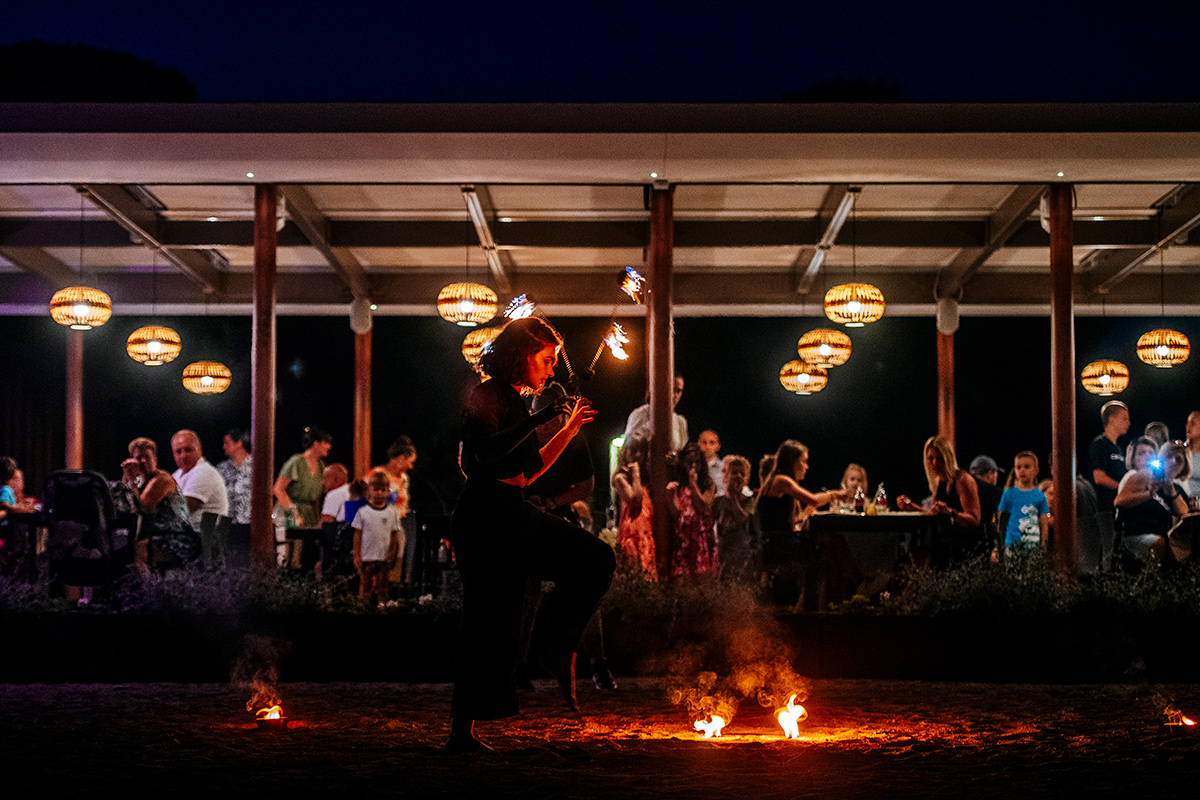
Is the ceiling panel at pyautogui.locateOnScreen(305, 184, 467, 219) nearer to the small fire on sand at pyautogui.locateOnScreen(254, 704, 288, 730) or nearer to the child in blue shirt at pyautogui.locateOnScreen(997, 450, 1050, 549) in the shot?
the child in blue shirt at pyautogui.locateOnScreen(997, 450, 1050, 549)

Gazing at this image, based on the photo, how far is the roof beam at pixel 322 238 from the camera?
10.7 meters

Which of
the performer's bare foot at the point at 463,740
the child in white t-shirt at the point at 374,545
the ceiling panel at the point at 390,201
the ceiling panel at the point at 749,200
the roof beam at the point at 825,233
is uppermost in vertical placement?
the ceiling panel at the point at 390,201

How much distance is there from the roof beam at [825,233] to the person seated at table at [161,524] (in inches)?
230

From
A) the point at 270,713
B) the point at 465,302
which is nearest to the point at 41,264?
the point at 465,302

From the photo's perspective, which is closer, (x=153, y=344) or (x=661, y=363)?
(x=661, y=363)

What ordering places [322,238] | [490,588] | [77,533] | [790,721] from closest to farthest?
[490,588] < [790,721] < [77,533] < [322,238]

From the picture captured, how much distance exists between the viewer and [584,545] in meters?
4.49

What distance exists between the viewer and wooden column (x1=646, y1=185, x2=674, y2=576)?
336 inches

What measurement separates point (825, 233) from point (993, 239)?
1723 mm

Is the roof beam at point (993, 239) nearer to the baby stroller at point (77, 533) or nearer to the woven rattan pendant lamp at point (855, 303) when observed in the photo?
the woven rattan pendant lamp at point (855, 303)

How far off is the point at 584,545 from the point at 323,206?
794 cm

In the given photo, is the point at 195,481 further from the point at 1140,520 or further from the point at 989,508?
the point at 1140,520

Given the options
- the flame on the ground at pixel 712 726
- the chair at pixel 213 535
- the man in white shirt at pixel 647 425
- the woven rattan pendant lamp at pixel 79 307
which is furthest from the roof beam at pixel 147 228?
the flame on the ground at pixel 712 726

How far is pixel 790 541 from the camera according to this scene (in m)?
8.76
